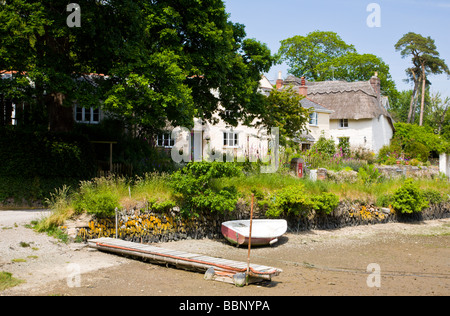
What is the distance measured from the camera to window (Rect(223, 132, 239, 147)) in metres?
31.3

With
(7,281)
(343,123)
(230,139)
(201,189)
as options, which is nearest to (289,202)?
(201,189)

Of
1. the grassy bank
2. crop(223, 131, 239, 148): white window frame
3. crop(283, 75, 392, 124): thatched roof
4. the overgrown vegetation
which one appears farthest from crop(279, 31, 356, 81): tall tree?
the overgrown vegetation

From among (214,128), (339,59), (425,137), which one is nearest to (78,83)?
(214,128)

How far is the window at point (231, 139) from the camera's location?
31.3 metres

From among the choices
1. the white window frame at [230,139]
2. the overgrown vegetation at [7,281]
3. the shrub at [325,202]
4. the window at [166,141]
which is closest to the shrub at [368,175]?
the shrub at [325,202]

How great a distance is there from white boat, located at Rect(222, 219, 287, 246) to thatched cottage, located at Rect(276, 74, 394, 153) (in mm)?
27375

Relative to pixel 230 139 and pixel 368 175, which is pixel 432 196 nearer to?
pixel 368 175

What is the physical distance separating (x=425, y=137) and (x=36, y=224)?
3985 cm

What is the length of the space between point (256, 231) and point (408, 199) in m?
8.88

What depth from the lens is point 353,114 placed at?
43.9 meters

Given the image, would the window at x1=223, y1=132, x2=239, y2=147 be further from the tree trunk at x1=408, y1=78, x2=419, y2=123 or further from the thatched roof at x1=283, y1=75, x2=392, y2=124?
the tree trunk at x1=408, y1=78, x2=419, y2=123

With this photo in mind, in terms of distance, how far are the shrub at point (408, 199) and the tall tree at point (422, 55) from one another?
40896 millimetres

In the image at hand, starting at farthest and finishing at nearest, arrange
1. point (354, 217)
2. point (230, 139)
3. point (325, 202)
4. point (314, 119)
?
point (314, 119)
point (230, 139)
point (354, 217)
point (325, 202)

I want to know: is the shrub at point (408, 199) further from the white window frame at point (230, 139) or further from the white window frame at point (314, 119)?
the white window frame at point (314, 119)
